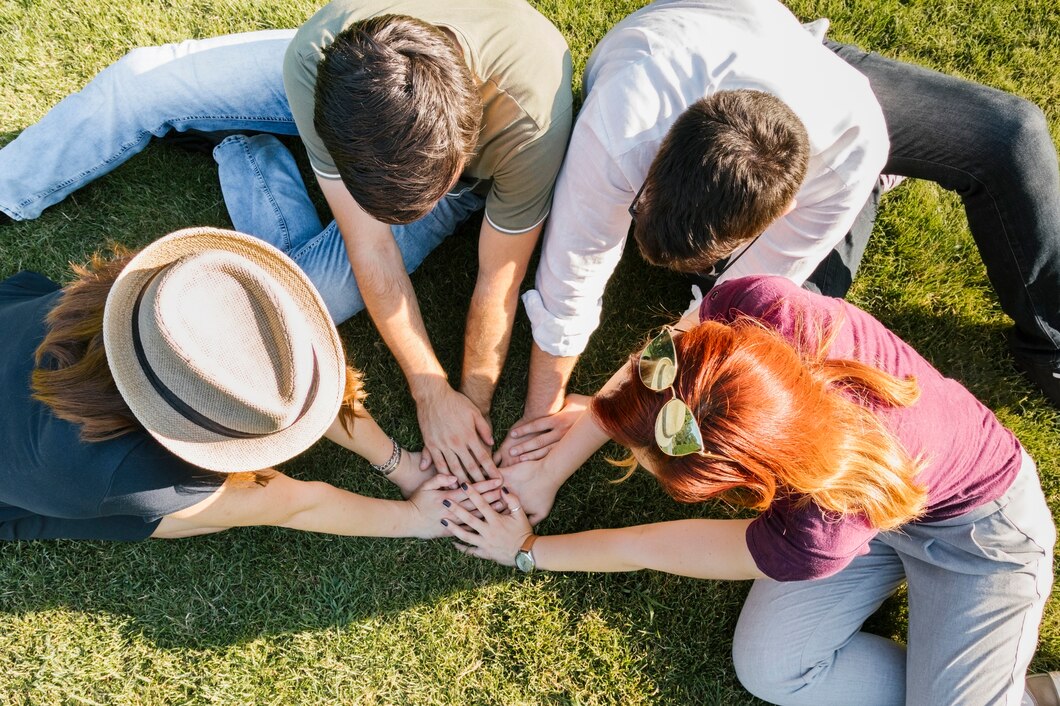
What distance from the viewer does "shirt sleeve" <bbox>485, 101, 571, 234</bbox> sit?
232 cm

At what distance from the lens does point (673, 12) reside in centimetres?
221

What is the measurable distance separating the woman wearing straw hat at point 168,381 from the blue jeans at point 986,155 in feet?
7.06

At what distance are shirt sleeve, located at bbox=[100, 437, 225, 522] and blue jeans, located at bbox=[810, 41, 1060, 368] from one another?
103 inches

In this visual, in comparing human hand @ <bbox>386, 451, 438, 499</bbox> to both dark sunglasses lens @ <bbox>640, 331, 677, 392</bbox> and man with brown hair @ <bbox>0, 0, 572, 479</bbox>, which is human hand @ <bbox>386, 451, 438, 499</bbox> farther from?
dark sunglasses lens @ <bbox>640, 331, 677, 392</bbox>

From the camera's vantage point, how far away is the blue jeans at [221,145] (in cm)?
290

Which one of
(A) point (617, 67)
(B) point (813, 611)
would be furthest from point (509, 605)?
(A) point (617, 67)

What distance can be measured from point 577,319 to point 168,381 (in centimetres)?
146

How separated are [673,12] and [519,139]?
0.61 meters

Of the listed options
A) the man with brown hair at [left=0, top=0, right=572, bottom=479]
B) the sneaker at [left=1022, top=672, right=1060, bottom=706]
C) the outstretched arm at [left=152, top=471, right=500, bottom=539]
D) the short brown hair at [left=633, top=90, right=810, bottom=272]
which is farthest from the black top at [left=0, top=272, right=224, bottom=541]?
the sneaker at [left=1022, top=672, right=1060, bottom=706]

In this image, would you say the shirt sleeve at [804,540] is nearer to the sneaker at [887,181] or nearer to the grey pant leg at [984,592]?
Result: the grey pant leg at [984,592]

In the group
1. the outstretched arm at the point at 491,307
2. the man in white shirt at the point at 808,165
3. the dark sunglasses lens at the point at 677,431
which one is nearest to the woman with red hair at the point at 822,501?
the dark sunglasses lens at the point at 677,431

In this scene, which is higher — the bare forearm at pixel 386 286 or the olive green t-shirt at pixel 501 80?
the olive green t-shirt at pixel 501 80

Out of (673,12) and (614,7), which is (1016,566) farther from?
(614,7)

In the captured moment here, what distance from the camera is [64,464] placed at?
6.36ft
